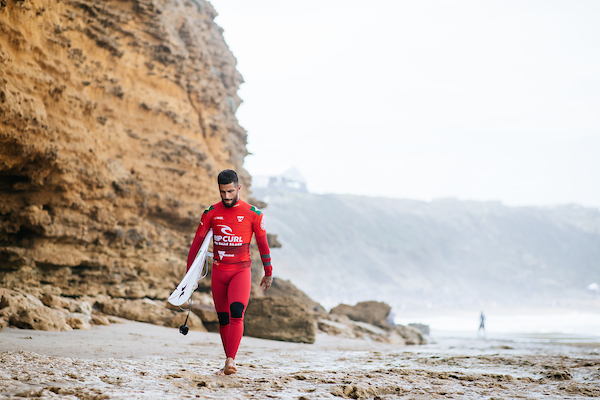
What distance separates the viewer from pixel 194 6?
552 inches

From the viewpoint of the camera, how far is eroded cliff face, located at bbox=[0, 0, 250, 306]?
7.85 metres

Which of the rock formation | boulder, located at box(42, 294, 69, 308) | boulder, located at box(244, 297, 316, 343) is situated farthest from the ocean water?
boulder, located at box(42, 294, 69, 308)

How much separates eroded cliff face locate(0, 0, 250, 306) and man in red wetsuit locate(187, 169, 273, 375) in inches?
193

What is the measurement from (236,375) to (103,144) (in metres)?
7.20

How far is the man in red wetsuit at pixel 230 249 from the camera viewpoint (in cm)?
415

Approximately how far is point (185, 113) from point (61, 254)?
485cm

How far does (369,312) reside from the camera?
15.5 metres

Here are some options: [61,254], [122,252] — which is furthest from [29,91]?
[122,252]

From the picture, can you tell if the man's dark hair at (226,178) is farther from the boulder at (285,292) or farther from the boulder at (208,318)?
the boulder at (285,292)

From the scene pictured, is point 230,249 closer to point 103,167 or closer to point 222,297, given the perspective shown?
point 222,297

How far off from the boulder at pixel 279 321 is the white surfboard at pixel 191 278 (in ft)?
13.9

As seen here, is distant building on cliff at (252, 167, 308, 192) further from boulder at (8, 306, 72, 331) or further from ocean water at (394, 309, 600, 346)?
boulder at (8, 306, 72, 331)

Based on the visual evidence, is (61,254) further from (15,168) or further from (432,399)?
(432,399)

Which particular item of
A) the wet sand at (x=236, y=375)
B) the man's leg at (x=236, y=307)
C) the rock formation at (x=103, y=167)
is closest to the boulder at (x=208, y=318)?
the rock formation at (x=103, y=167)
